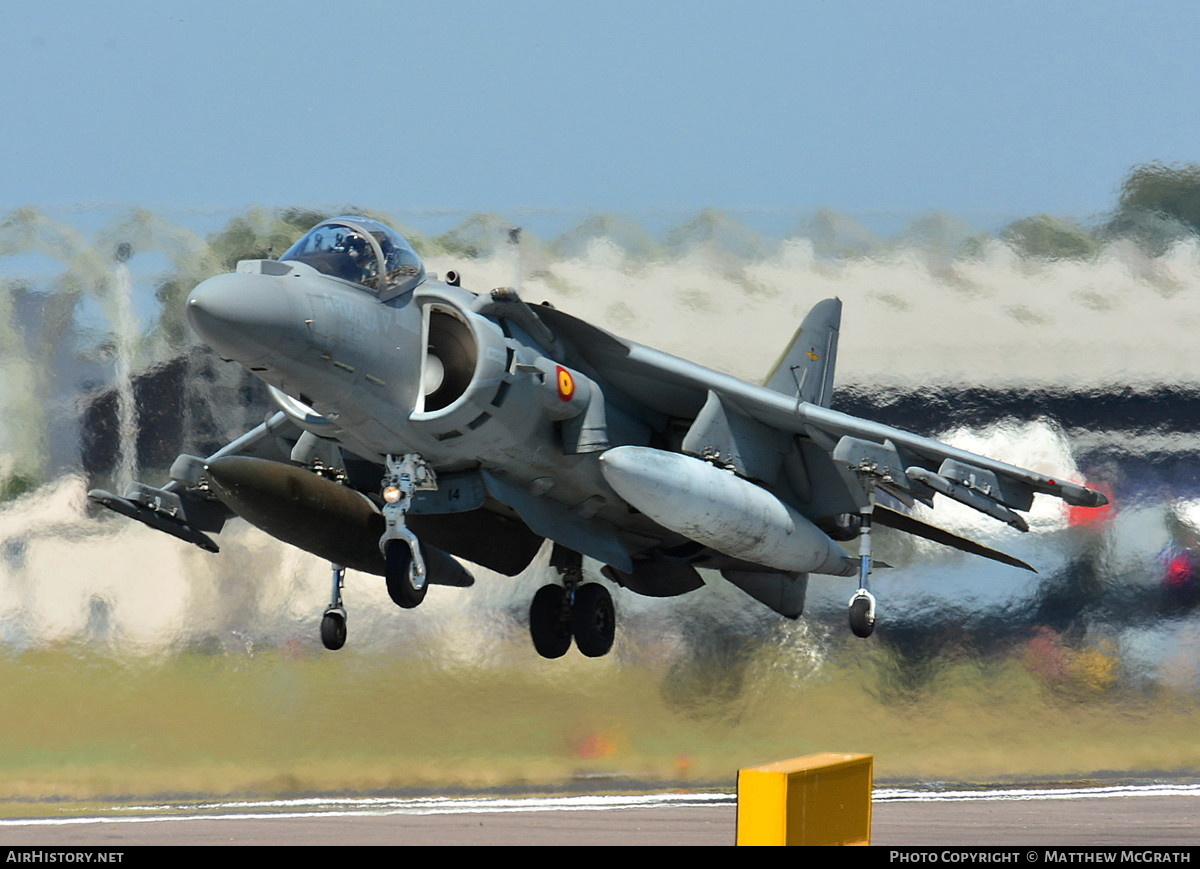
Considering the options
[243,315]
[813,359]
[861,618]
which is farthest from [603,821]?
[243,315]

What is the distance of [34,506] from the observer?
674 inches

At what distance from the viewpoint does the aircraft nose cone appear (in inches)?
456

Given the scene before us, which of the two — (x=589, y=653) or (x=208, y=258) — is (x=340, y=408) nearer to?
(x=589, y=653)

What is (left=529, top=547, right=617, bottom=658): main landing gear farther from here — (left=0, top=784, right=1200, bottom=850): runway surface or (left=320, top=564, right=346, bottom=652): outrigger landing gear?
(left=320, top=564, right=346, bottom=652): outrigger landing gear

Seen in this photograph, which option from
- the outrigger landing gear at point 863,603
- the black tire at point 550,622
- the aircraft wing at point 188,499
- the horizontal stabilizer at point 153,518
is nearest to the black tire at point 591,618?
the black tire at point 550,622

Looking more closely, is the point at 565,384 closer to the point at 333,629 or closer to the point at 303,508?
the point at 303,508

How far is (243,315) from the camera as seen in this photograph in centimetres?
1167

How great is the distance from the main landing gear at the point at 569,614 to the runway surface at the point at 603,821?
1.67 m

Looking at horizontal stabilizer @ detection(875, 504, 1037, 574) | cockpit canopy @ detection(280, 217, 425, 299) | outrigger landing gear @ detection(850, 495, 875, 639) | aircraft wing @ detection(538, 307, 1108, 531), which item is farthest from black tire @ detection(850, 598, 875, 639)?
cockpit canopy @ detection(280, 217, 425, 299)

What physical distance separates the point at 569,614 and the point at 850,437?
11.3ft

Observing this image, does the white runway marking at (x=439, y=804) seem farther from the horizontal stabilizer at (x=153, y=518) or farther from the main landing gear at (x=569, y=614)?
the horizontal stabilizer at (x=153, y=518)

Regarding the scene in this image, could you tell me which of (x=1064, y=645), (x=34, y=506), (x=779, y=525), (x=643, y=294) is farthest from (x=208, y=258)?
(x=1064, y=645)

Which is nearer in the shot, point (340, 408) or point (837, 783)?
point (837, 783)

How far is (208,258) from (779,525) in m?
7.59
